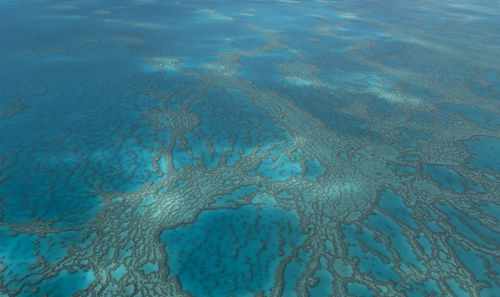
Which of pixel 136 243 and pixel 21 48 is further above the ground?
pixel 21 48

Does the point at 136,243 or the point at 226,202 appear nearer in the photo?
the point at 136,243

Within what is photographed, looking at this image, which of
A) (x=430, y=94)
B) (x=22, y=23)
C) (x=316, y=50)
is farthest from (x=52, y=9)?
(x=430, y=94)

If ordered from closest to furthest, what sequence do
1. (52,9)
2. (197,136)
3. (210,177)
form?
(210,177) < (197,136) < (52,9)

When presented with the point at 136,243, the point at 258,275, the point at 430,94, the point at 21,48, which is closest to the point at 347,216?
the point at 258,275

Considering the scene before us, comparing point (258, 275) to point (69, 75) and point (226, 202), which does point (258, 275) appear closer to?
point (226, 202)

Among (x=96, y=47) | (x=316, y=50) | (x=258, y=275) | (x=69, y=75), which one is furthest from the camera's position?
(x=316, y=50)

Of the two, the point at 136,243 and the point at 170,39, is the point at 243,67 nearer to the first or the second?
the point at 170,39
